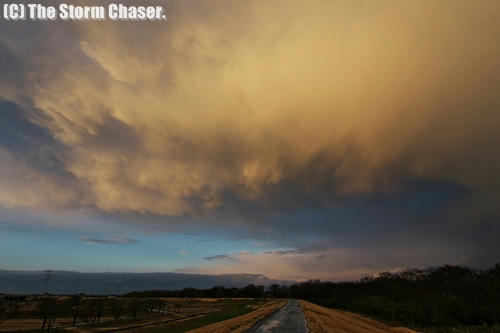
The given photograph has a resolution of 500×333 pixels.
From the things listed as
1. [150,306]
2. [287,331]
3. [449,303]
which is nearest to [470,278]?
[449,303]

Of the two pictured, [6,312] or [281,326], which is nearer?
[281,326]

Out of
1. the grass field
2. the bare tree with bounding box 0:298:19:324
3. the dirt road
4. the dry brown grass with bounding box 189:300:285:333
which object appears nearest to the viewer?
the dirt road

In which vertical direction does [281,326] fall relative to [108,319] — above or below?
above

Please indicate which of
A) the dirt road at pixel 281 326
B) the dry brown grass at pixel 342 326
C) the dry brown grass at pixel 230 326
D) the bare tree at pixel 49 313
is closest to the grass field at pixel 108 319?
the bare tree at pixel 49 313

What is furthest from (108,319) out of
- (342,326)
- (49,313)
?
(342,326)

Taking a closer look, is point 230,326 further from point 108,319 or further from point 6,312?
point 6,312

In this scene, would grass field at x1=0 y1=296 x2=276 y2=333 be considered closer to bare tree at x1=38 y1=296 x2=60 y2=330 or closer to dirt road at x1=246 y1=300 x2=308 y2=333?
bare tree at x1=38 y1=296 x2=60 y2=330

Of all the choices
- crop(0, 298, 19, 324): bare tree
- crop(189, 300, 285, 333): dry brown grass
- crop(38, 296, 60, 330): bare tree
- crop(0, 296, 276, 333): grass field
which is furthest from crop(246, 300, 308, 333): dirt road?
crop(0, 298, 19, 324): bare tree

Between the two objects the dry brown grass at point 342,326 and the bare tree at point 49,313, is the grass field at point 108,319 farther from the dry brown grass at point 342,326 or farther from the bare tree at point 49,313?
the dry brown grass at point 342,326

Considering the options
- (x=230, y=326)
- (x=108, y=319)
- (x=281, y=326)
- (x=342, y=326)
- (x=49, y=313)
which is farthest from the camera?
(x=108, y=319)

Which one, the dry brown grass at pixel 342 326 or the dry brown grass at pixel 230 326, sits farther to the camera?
the dry brown grass at pixel 342 326

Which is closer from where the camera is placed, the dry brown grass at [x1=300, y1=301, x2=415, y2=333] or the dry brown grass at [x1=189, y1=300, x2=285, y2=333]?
the dry brown grass at [x1=189, y1=300, x2=285, y2=333]

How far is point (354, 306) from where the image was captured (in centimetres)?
13750

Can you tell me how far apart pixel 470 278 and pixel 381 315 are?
29.6 m
